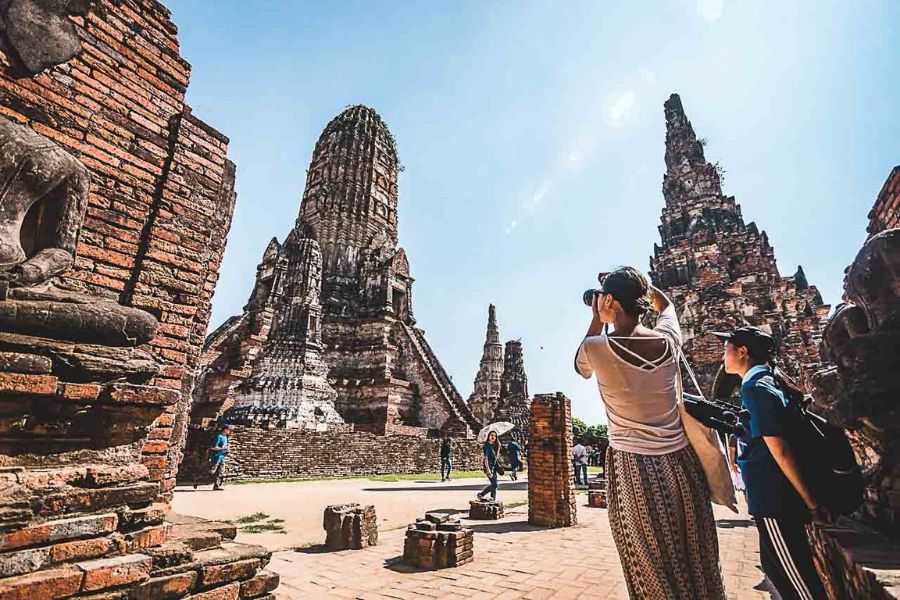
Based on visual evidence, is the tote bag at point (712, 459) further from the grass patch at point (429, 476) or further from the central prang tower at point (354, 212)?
the central prang tower at point (354, 212)

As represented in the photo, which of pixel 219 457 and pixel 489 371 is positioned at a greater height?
pixel 489 371

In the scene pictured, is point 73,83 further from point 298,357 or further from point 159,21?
point 298,357

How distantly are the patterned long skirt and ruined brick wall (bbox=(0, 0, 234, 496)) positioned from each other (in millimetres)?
3009

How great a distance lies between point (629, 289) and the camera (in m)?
1.95

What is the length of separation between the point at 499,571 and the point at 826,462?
123 inches

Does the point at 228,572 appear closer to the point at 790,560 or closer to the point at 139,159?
the point at 790,560

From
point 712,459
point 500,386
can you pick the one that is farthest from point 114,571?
point 500,386

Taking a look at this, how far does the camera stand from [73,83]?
296 cm

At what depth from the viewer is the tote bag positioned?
1.66 metres

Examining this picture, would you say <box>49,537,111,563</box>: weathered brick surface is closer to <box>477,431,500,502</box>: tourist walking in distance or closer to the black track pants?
the black track pants

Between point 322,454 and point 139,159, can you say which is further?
point 322,454

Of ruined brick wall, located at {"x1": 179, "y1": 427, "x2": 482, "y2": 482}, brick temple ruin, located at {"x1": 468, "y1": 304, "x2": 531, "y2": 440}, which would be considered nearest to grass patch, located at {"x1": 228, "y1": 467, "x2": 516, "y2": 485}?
ruined brick wall, located at {"x1": 179, "y1": 427, "x2": 482, "y2": 482}

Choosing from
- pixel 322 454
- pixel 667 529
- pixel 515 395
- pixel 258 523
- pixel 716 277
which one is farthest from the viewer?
pixel 515 395

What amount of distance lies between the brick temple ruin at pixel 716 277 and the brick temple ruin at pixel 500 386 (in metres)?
6.79
